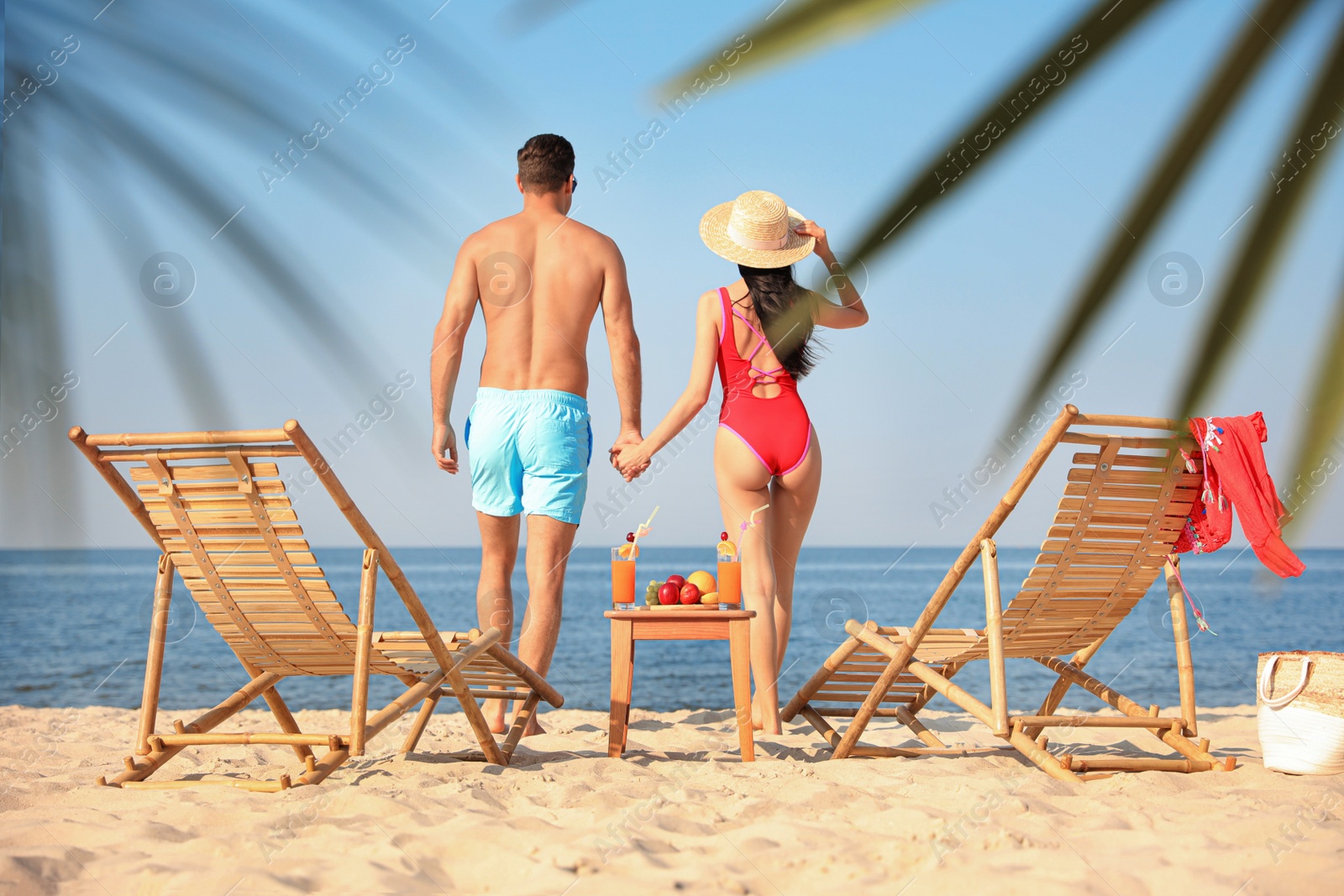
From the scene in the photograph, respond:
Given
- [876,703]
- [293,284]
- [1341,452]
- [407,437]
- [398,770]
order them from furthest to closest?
[876,703], [398,770], [407,437], [293,284], [1341,452]

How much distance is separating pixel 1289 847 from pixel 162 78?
2521 millimetres

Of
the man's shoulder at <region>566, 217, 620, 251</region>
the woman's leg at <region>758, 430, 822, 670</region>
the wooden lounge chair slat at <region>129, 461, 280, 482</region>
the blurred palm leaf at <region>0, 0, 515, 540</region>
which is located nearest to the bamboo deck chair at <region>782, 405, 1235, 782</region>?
the woman's leg at <region>758, 430, 822, 670</region>

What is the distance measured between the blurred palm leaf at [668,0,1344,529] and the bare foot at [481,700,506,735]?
3839 millimetres

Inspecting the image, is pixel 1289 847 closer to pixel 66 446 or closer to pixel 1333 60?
pixel 1333 60

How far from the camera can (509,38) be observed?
0.65 meters

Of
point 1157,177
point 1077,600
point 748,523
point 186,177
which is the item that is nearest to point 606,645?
point 748,523

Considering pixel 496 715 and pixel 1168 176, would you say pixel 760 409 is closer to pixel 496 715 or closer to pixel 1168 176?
pixel 496 715

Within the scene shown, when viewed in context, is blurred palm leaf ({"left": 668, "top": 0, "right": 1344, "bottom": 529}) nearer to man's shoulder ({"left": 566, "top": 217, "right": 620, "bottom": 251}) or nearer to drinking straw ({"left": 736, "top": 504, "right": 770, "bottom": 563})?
drinking straw ({"left": 736, "top": 504, "right": 770, "bottom": 563})

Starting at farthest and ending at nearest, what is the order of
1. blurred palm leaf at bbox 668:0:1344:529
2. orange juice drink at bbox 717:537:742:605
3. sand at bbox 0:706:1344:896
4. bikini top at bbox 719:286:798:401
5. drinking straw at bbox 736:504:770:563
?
bikini top at bbox 719:286:798:401, drinking straw at bbox 736:504:770:563, orange juice drink at bbox 717:537:742:605, sand at bbox 0:706:1344:896, blurred palm leaf at bbox 668:0:1344:529

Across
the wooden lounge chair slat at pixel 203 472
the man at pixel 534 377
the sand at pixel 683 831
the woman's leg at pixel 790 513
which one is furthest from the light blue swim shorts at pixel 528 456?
the wooden lounge chair slat at pixel 203 472

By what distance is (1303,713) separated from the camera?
10.7ft

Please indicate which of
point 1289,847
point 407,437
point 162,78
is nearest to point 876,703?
point 1289,847

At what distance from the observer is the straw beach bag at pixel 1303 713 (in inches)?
126

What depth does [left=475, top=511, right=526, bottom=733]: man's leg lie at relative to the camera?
13.3 ft
